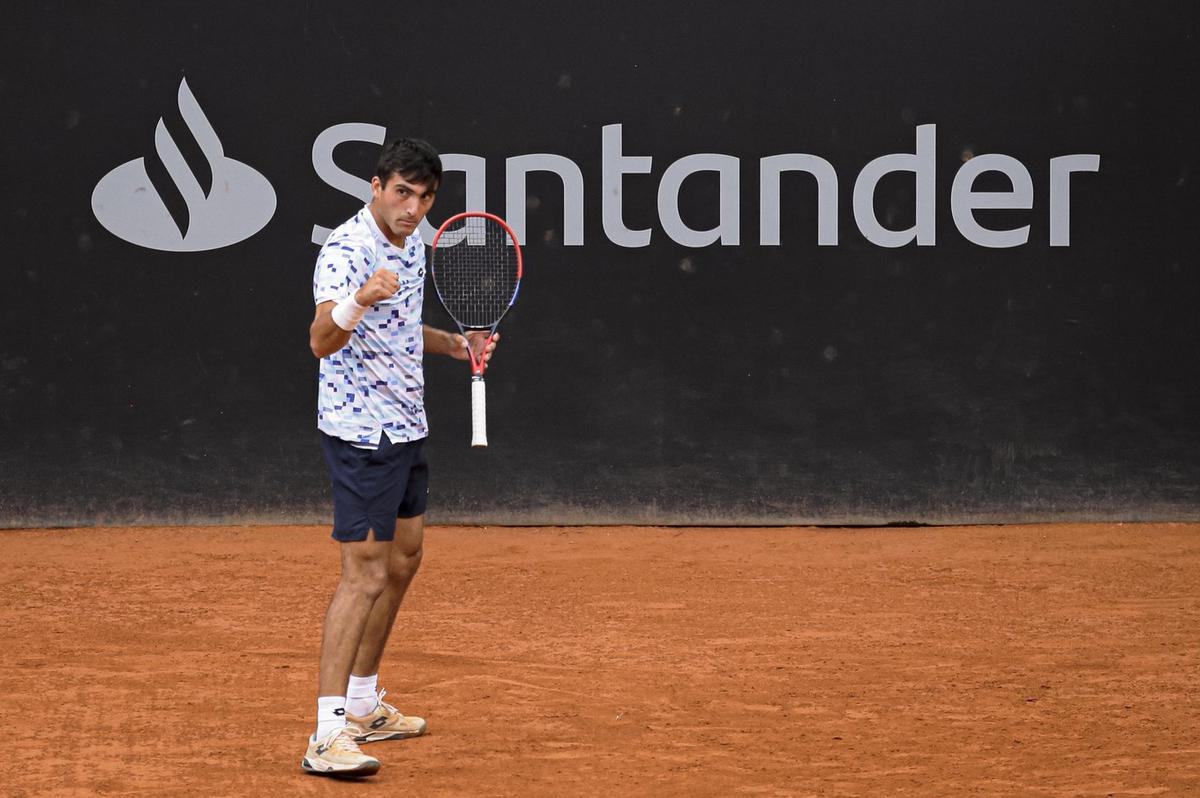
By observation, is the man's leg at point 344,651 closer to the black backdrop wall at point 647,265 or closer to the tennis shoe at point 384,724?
the tennis shoe at point 384,724

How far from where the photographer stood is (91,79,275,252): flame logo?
7770mm

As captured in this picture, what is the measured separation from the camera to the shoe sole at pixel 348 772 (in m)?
3.83

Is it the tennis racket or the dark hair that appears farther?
the tennis racket

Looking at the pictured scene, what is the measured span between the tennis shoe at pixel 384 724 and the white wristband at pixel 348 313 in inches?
47.6

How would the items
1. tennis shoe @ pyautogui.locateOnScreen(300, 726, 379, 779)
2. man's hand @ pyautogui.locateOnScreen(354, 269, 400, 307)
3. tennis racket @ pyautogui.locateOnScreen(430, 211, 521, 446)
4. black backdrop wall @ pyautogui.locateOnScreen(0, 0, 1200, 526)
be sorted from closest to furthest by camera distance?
1. man's hand @ pyautogui.locateOnScreen(354, 269, 400, 307)
2. tennis shoe @ pyautogui.locateOnScreen(300, 726, 379, 779)
3. tennis racket @ pyautogui.locateOnScreen(430, 211, 521, 446)
4. black backdrop wall @ pyautogui.locateOnScreen(0, 0, 1200, 526)

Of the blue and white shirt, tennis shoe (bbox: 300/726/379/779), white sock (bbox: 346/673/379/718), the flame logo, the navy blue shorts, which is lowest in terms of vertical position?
tennis shoe (bbox: 300/726/379/779)

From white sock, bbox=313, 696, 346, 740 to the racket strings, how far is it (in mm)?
1790

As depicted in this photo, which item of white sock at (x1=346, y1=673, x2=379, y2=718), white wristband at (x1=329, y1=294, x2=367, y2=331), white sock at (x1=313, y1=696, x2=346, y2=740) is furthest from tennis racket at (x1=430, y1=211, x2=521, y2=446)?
white sock at (x1=313, y1=696, x2=346, y2=740)

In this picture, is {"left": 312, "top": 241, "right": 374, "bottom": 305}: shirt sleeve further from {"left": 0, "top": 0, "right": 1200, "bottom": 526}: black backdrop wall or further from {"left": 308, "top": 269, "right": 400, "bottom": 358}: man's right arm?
{"left": 0, "top": 0, "right": 1200, "bottom": 526}: black backdrop wall

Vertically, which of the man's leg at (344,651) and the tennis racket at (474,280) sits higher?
the tennis racket at (474,280)

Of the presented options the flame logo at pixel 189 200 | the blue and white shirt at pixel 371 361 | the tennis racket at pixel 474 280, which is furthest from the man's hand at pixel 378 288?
the flame logo at pixel 189 200

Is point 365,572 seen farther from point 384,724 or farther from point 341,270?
point 341,270

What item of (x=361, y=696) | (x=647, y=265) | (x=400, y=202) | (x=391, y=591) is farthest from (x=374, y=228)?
(x=647, y=265)

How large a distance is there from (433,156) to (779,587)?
3305 millimetres
